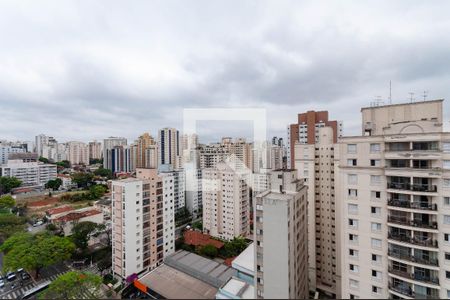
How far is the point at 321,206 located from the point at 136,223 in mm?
6168

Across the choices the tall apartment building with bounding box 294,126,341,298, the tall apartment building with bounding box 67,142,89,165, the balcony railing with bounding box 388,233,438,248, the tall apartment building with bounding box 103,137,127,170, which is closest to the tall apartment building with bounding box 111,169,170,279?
the tall apartment building with bounding box 294,126,341,298

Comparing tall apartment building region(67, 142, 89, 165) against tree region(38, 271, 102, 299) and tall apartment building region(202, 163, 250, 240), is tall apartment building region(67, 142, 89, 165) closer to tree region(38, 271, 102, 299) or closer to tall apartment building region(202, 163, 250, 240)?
tall apartment building region(202, 163, 250, 240)

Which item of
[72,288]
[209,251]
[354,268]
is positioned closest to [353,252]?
[354,268]

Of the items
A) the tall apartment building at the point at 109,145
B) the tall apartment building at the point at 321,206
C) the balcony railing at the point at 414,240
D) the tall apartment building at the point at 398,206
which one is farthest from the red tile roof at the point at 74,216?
the tall apartment building at the point at 109,145

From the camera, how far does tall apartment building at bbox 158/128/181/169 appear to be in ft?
60.0

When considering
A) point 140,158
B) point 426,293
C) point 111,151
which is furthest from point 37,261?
point 111,151

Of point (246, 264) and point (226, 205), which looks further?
point (226, 205)

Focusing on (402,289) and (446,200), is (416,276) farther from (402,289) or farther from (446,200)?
(446,200)

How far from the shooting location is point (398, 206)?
3734 mm

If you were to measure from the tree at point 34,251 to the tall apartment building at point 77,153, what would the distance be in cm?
2825

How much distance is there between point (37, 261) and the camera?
661cm

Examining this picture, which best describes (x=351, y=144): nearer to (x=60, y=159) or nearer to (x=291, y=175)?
(x=291, y=175)

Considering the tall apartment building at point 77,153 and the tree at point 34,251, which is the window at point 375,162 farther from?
the tall apartment building at point 77,153

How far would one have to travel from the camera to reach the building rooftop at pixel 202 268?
5906 millimetres
